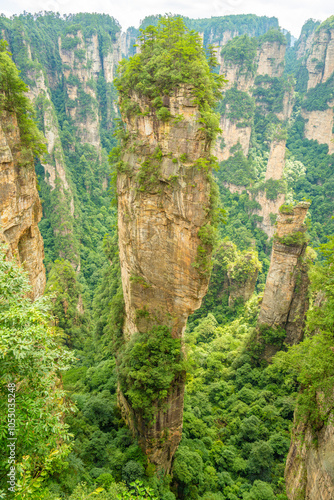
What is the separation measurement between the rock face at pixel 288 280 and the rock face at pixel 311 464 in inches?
504

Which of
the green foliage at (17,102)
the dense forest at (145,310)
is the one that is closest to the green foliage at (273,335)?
the dense forest at (145,310)

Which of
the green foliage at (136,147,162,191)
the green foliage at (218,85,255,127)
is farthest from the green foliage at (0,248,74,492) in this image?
the green foliage at (218,85,255,127)

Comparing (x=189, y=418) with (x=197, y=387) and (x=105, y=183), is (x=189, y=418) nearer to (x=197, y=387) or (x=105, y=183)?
(x=197, y=387)

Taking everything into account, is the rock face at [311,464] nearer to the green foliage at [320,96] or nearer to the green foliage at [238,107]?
the green foliage at [238,107]

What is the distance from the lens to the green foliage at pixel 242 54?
6650 cm

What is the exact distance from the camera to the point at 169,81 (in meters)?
15.1

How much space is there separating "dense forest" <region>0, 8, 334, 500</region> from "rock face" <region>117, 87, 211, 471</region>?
22cm

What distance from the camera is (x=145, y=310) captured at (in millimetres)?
17906

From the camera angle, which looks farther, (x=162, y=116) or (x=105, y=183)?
(x=105, y=183)

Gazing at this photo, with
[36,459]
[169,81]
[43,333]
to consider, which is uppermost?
[169,81]

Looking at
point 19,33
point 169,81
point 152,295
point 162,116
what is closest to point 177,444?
point 152,295

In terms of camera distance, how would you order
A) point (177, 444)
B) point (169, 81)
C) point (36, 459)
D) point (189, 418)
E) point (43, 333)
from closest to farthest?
point (43, 333)
point (36, 459)
point (169, 81)
point (177, 444)
point (189, 418)

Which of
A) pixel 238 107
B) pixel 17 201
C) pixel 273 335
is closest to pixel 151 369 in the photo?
pixel 17 201

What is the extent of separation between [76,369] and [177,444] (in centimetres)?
1131
